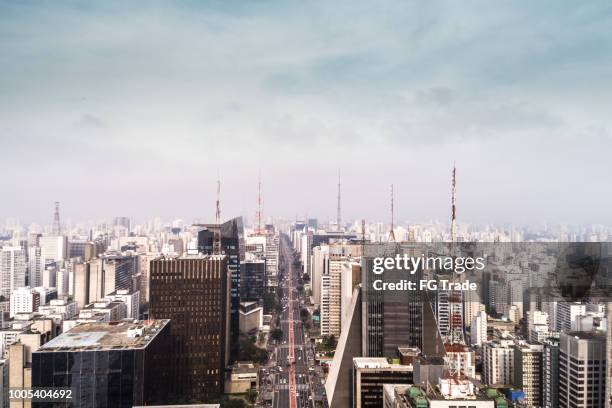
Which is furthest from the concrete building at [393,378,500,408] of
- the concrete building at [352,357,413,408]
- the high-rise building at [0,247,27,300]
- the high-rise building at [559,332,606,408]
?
the high-rise building at [0,247,27,300]

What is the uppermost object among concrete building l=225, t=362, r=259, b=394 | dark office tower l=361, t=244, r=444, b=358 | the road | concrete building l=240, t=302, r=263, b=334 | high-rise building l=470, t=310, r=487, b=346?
dark office tower l=361, t=244, r=444, b=358

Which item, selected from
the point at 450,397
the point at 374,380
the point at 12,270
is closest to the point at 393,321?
the point at 374,380

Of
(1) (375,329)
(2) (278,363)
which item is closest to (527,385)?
(1) (375,329)

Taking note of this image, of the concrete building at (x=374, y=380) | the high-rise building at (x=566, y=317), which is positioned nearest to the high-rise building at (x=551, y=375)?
the high-rise building at (x=566, y=317)

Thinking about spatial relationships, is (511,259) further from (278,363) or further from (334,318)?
(334,318)

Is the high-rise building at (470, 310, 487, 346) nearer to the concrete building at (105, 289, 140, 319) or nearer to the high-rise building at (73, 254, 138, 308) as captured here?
the concrete building at (105, 289, 140, 319)

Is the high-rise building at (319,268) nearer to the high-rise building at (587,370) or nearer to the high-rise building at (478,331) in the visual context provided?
the high-rise building at (478,331)
